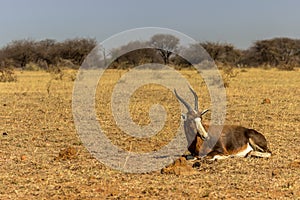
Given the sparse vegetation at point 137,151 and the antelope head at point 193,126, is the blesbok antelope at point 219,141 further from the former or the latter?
the sparse vegetation at point 137,151

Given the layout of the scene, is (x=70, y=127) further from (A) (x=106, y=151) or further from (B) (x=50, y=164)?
(B) (x=50, y=164)

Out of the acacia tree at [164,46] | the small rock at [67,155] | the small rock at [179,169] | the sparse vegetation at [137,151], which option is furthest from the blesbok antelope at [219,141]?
the acacia tree at [164,46]

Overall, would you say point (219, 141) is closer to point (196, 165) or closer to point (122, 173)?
point (196, 165)

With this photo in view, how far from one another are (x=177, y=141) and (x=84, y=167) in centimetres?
257

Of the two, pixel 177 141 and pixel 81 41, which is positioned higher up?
pixel 81 41

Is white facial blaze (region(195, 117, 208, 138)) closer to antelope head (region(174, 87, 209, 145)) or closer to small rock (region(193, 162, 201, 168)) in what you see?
antelope head (region(174, 87, 209, 145))

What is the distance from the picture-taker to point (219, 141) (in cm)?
771

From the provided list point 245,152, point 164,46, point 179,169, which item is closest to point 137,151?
point 245,152

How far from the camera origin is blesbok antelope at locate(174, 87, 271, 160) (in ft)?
24.7

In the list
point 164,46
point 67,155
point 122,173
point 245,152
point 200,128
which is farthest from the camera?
point 164,46

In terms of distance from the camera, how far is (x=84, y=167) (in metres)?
7.14

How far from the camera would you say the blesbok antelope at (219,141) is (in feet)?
24.7

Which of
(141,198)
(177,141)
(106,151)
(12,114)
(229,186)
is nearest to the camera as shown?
(141,198)

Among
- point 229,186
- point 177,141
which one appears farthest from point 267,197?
point 177,141
